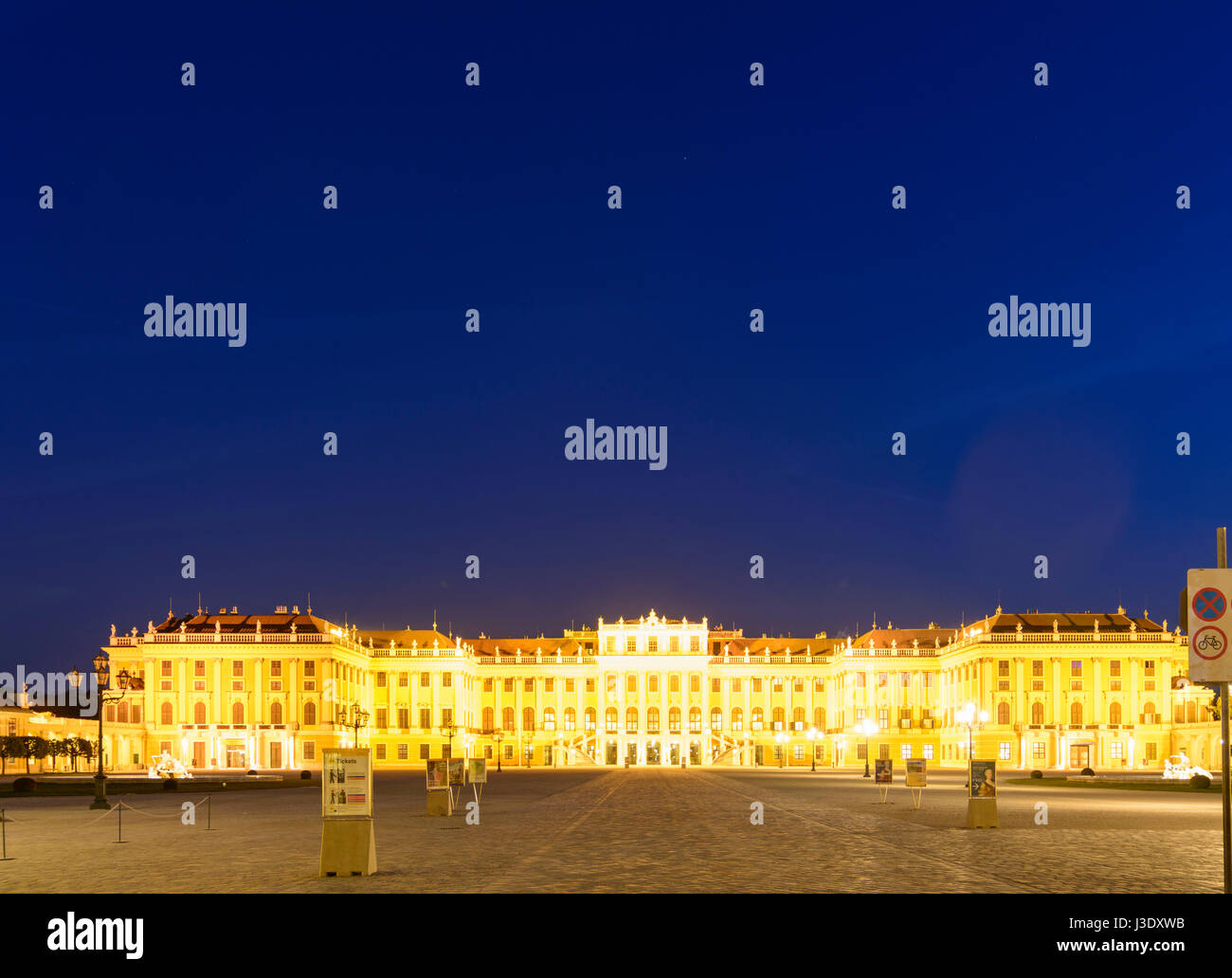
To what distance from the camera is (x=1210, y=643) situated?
47.6 ft

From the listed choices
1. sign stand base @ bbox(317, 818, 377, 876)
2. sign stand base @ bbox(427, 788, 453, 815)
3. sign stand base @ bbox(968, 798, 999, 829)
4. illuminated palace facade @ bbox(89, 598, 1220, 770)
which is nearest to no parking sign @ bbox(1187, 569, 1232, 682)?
sign stand base @ bbox(317, 818, 377, 876)

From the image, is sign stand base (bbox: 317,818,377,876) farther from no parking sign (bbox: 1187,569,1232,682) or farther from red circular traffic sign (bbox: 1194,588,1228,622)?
red circular traffic sign (bbox: 1194,588,1228,622)

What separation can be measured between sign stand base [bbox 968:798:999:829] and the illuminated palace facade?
73.1 metres

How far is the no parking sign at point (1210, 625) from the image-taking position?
14.4 metres

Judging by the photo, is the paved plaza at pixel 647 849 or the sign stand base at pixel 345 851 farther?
the sign stand base at pixel 345 851

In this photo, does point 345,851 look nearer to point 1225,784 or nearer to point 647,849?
point 647,849

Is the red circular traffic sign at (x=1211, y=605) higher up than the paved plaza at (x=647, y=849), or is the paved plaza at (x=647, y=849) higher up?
the red circular traffic sign at (x=1211, y=605)

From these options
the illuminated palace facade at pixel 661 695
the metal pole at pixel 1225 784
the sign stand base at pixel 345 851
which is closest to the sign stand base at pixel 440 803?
the sign stand base at pixel 345 851

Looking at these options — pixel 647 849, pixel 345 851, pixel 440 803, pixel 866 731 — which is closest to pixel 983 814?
pixel 647 849

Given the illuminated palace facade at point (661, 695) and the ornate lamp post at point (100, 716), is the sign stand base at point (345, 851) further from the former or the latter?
the illuminated palace facade at point (661, 695)
